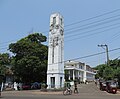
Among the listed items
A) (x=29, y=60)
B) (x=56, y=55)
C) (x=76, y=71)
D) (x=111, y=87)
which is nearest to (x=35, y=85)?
(x=29, y=60)

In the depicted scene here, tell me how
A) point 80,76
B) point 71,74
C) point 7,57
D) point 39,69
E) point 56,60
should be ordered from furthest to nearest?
point 80,76, point 71,74, point 7,57, point 39,69, point 56,60

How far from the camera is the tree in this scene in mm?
47469

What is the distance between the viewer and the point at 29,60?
155 feet

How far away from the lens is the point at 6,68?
184 feet

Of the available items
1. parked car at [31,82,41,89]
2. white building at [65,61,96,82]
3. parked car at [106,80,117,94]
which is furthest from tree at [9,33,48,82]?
white building at [65,61,96,82]

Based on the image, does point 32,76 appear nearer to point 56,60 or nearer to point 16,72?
point 16,72

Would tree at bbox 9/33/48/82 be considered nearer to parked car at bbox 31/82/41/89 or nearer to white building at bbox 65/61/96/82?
parked car at bbox 31/82/41/89

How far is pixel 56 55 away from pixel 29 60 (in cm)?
807

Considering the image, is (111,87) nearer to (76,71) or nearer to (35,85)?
(35,85)

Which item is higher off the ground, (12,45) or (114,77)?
(12,45)

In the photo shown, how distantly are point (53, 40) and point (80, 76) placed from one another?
171 ft

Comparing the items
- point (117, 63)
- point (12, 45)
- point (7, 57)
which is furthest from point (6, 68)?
point (117, 63)

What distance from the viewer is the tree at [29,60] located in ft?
156

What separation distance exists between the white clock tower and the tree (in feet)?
21.0
